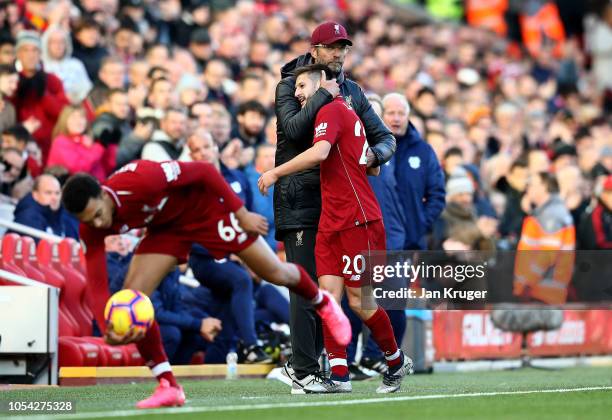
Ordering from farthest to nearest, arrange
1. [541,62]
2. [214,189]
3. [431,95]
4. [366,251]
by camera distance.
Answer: [541,62], [431,95], [366,251], [214,189]

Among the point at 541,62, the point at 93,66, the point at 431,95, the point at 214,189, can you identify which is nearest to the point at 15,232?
the point at 93,66

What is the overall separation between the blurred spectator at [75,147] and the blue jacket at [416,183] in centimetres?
331

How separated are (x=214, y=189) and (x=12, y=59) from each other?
682cm

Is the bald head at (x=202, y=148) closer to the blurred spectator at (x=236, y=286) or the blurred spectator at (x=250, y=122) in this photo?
the blurred spectator at (x=236, y=286)

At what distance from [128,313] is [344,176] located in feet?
7.10

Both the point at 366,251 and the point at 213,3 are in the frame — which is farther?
the point at 213,3

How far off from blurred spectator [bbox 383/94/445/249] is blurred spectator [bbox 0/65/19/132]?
405 cm

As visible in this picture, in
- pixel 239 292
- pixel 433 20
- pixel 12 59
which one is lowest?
pixel 239 292

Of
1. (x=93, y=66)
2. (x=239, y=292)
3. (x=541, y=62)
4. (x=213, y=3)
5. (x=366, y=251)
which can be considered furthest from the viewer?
(x=541, y=62)

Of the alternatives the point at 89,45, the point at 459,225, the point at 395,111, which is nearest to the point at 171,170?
the point at 395,111

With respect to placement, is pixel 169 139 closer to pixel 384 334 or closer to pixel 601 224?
pixel 384 334

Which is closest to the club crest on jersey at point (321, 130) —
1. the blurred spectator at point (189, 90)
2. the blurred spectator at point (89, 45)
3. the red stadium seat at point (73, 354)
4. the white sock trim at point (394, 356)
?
the white sock trim at point (394, 356)

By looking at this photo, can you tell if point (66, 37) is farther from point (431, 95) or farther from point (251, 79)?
point (431, 95)

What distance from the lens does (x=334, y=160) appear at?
33.6 ft
